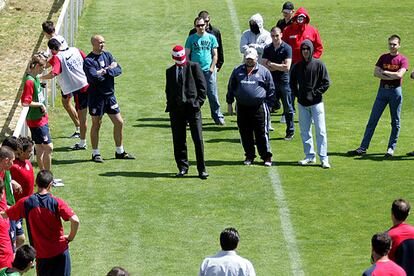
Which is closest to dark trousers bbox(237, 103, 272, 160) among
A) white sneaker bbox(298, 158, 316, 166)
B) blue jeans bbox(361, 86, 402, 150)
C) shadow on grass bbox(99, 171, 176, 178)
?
white sneaker bbox(298, 158, 316, 166)

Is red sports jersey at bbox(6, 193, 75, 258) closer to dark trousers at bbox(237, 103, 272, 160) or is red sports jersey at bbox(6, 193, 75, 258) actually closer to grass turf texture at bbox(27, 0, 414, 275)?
grass turf texture at bbox(27, 0, 414, 275)

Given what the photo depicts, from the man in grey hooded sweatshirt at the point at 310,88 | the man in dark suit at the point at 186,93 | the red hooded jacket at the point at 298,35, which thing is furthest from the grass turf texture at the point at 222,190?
the red hooded jacket at the point at 298,35

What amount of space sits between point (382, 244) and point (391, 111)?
8850 millimetres

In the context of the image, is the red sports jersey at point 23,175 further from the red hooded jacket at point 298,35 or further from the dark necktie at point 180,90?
the red hooded jacket at point 298,35

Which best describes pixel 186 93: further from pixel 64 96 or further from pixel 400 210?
pixel 400 210

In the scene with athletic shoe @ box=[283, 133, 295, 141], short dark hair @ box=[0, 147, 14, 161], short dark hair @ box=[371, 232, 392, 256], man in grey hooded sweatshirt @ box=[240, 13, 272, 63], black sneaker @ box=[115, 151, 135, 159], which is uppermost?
short dark hair @ box=[0, 147, 14, 161]

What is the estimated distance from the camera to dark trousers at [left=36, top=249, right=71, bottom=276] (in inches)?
514

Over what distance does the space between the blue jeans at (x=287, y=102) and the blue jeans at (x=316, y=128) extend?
1471 millimetres

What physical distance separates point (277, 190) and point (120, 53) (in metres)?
9.89

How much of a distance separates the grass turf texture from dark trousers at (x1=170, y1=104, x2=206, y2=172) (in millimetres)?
323

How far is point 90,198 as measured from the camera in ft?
57.6

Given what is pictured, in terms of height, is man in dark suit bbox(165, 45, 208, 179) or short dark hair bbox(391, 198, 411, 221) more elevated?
short dark hair bbox(391, 198, 411, 221)

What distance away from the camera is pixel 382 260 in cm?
1098

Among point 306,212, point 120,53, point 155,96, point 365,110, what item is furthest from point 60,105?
point 306,212
